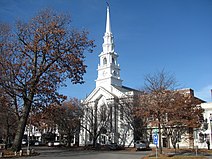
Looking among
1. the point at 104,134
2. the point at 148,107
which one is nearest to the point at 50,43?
the point at 148,107

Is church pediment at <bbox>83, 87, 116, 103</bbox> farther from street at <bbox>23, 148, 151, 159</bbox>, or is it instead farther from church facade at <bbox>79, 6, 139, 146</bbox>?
street at <bbox>23, 148, 151, 159</bbox>

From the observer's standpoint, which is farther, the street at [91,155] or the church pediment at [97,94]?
the church pediment at [97,94]

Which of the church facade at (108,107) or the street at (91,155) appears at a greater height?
the church facade at (108,107)

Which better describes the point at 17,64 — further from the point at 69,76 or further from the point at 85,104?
the point at 85,104

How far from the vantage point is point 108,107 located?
207ft

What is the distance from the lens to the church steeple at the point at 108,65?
2894 inches

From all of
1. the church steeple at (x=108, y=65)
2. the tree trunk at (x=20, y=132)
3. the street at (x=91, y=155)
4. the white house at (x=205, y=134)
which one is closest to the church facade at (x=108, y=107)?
the church steeple at (x=108, y=65)

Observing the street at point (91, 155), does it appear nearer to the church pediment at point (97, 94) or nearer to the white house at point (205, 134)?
the white house at point (205, 134)

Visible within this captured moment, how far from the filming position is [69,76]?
3036 cm

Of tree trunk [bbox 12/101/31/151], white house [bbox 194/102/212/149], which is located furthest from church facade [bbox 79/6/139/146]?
tree trunk [bbox 12/101/31/151]

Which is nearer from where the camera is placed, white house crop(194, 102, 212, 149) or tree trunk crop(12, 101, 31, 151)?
tree trunk crop(12, 101, 31, 151)

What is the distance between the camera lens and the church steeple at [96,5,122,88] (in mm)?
73500

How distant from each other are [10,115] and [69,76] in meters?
20.3

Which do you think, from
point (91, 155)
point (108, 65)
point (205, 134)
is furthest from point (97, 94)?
point (91, 155)
